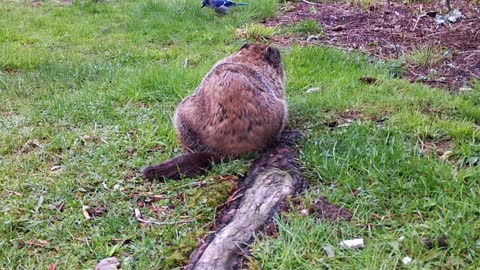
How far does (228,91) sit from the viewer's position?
11.1 ft

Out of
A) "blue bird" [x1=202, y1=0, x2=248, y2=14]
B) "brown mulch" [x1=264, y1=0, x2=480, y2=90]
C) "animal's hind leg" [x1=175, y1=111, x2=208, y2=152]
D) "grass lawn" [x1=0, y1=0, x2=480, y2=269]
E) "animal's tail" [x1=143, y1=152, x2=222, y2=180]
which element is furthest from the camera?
"blue bird" [x1=202, y1=0, x2=248, y2=14]

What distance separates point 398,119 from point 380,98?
58 cm

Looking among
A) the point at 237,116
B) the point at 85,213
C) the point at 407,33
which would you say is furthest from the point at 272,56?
the point at 407,33

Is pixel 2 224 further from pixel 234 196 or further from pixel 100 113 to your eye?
pixel 100 113

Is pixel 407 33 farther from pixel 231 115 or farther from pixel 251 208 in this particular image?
pixel 251 208

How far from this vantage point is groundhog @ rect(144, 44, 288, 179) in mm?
3326

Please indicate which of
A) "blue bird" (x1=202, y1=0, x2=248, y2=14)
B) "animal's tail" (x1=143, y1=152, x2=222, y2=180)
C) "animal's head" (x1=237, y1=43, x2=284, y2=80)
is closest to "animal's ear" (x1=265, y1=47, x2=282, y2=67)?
"animal's head" (x1=237, y1=43, x2=284, y2=80)

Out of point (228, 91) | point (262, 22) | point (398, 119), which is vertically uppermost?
point (228, 91)

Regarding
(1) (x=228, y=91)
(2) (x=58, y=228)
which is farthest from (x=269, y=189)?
(2) (x=58, y=228)

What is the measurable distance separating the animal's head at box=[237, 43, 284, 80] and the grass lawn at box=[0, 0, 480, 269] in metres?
0.40

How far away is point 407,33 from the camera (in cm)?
654

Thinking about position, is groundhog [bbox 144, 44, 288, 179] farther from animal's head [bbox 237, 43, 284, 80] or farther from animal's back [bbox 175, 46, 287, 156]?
animal's head [bbox 237, 43, 284, 80]

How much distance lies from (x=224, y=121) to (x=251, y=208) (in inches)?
27.8

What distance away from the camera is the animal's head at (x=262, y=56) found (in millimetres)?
4050
